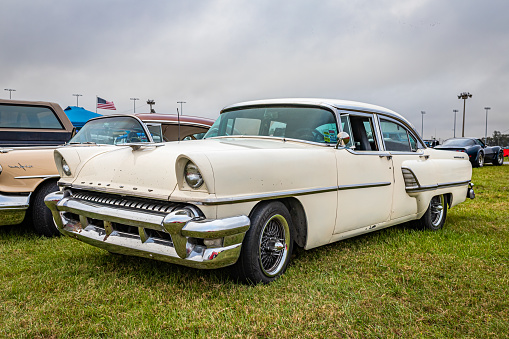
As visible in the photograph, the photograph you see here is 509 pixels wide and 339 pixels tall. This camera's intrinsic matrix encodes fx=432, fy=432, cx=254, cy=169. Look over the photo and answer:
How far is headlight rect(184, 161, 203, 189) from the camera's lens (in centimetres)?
266

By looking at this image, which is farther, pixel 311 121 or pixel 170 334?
pixel 311 121

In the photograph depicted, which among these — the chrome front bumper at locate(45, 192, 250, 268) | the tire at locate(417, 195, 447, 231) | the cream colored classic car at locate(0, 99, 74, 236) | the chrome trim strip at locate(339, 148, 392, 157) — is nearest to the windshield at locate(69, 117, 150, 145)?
the cream colored classic car at locate(0, 99, 74, 236)

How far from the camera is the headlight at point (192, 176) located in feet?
8.74

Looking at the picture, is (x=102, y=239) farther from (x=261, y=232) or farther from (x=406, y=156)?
(x=406, y=156)

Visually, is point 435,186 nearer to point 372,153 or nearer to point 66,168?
point 372,153

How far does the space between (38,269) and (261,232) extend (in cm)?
185

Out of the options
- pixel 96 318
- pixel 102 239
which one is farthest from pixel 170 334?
pixel 102 239

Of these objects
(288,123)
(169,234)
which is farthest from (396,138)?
(169,234)

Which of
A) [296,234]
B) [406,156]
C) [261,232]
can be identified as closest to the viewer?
[261,232]

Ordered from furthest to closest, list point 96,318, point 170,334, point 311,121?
point 311,121 < point 96,318 < point 170,334

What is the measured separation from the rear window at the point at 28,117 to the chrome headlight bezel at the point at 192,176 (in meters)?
4.09

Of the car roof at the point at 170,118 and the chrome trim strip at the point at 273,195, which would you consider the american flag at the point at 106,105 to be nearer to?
the car roof at the point at 170,118

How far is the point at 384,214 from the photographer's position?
418 centimetres

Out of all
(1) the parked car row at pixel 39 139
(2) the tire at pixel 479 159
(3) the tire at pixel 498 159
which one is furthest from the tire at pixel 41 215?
(3) the tire at pixel 498 159
